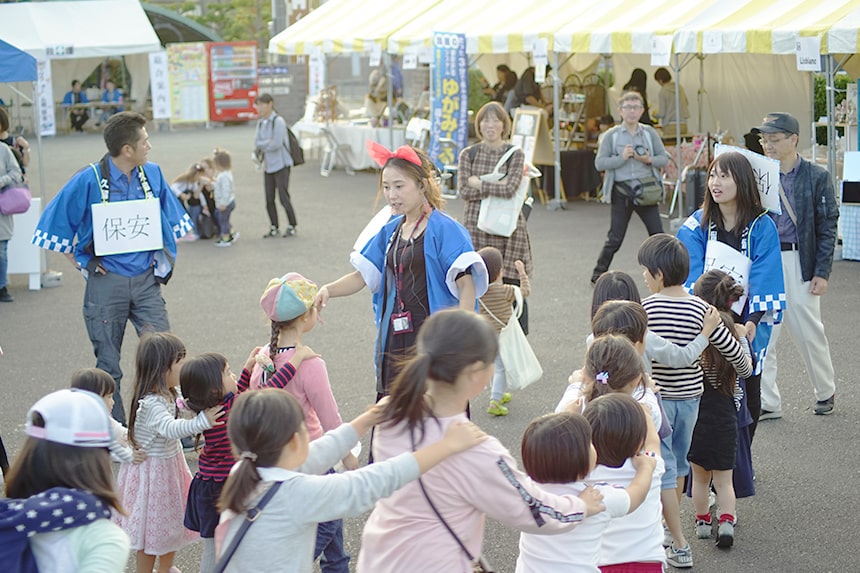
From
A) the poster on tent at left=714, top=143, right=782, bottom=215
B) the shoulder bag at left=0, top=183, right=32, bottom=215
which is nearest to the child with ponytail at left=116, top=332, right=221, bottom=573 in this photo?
→ the poster on tent at left=714, top=143, right=782, bottom=215

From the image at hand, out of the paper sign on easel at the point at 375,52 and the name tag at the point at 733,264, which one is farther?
the paper sign on easel at the point at 375,52

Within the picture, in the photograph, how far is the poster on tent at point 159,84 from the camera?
2953 cm

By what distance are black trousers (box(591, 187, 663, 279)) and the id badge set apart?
5.87 m

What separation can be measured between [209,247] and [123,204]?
306 inches

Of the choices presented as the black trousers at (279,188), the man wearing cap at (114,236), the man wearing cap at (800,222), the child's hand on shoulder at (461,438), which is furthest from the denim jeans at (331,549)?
the black trousers at (279,188)

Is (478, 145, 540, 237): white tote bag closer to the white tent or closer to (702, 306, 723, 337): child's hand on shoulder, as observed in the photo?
(702, 306, 723, 337): child's hand on shoulder

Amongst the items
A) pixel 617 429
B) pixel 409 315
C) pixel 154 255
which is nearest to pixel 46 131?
pixel 154 255

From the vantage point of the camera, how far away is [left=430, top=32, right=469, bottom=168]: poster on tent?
1522 centimetres

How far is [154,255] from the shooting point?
20.6ft

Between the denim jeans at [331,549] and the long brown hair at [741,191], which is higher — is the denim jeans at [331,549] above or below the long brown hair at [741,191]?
below

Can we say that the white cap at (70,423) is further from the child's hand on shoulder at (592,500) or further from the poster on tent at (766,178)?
the poster on tent at (766,178)

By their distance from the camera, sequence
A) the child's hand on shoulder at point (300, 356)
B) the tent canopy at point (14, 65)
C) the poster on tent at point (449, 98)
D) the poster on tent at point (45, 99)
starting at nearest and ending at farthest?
the child's hand on shoulder at point (300, 356) → the tent canopy at point (14, 65) → the poster on tent at point (449, 98) → the poster on tent at point (45, 99)

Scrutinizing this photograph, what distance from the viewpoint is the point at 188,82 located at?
3195 cm

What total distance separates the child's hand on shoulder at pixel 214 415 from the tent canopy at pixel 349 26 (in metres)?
13.4
